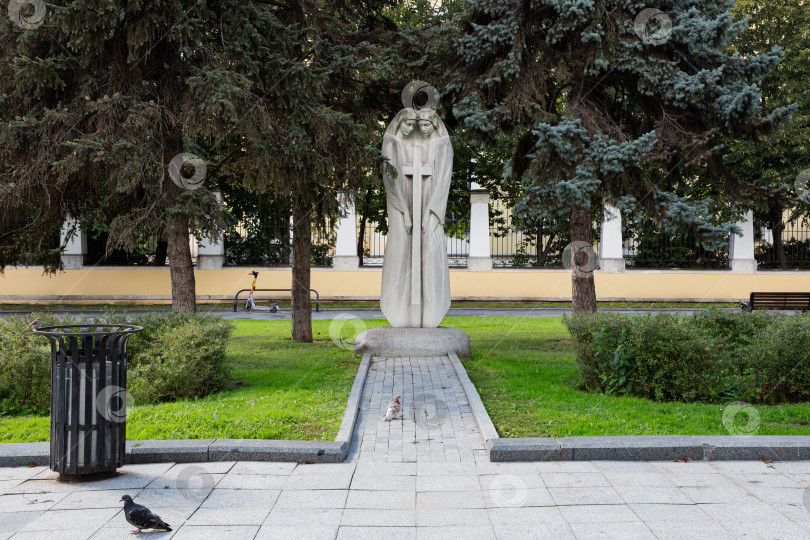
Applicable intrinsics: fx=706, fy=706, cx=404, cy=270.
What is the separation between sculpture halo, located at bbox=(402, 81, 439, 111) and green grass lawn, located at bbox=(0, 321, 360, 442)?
4767 mm

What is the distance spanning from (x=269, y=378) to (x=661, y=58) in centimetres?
827

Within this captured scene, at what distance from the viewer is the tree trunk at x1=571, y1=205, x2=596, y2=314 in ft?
40.7

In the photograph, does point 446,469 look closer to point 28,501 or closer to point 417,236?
point 28,501

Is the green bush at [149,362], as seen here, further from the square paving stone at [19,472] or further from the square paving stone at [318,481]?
the square paving stone at [318,481]

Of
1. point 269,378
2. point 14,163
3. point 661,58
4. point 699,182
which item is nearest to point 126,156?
point 14,163

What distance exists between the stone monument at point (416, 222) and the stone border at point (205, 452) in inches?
207

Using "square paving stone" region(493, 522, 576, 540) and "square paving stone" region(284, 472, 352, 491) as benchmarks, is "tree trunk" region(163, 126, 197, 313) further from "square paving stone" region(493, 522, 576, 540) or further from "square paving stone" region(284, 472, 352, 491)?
"square paving stone" region(493, 522, 576, 540)

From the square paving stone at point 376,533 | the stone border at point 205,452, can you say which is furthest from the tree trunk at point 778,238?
the square paving stone at point 376,533

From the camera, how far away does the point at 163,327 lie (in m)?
7.99

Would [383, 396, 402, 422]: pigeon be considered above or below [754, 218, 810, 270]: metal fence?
below

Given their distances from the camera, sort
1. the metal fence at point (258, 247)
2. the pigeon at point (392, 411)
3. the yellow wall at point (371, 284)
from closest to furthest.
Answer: the pigeon at point (392, 411) → the yellow wall at point (371, 284) → the metal fence at point (258, 247)

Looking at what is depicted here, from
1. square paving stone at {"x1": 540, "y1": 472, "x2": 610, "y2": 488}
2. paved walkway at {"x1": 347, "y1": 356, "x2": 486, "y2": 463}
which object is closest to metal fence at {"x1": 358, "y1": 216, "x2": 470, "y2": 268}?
paved walkway at {"x1": 347, "y1": 356, "x2": 486, "y2": 463}

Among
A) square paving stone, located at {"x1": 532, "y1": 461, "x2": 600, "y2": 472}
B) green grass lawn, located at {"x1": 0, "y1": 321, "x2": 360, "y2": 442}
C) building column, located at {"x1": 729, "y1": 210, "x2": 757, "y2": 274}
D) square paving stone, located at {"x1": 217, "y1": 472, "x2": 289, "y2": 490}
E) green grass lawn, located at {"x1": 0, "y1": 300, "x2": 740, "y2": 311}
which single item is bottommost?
square paving stone, located at {"x1": 532, "y1": 461, "x2": 600, "y2": 472}

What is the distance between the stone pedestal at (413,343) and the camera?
1032 centimetres
